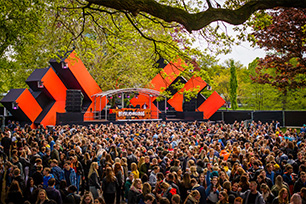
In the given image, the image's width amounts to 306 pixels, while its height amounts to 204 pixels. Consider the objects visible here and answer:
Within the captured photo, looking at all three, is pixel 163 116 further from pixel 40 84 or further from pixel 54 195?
pixel 54 195

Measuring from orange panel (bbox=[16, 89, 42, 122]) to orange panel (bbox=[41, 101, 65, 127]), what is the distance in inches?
37.6

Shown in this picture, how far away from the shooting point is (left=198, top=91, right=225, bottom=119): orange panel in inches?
1283

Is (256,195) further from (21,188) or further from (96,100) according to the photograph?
(96,100)

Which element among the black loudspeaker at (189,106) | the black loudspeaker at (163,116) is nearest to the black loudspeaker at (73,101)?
the black loudspeaker at (163,116)

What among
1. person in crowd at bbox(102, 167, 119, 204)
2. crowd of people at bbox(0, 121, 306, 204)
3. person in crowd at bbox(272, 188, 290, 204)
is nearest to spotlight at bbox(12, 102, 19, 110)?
crowd of people at bbox(0, 121, 306, 204)

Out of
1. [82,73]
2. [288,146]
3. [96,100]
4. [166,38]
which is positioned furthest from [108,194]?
[96,100]

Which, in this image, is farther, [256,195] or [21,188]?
[21,188]

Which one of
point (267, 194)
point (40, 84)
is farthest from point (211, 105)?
point (267, 194)

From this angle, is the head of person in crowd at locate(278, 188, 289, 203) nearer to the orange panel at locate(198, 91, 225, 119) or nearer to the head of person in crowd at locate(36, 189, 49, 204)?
the head of person in crowd at locate(36, 189, 49, 204)

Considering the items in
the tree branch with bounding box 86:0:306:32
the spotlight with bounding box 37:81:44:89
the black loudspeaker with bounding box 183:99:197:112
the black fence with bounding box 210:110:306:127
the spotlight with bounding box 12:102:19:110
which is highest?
the spotlight with bounding box 37:81:44:89

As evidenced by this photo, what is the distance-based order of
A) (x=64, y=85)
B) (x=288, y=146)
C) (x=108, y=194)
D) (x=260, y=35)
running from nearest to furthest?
(x=108, y=194), (x=288, y=146), (x=260, y=35), (x=64, y=85)

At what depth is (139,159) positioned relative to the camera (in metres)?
9.14

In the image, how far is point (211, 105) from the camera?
32.8 metres

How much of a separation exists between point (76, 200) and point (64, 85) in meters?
20.5
